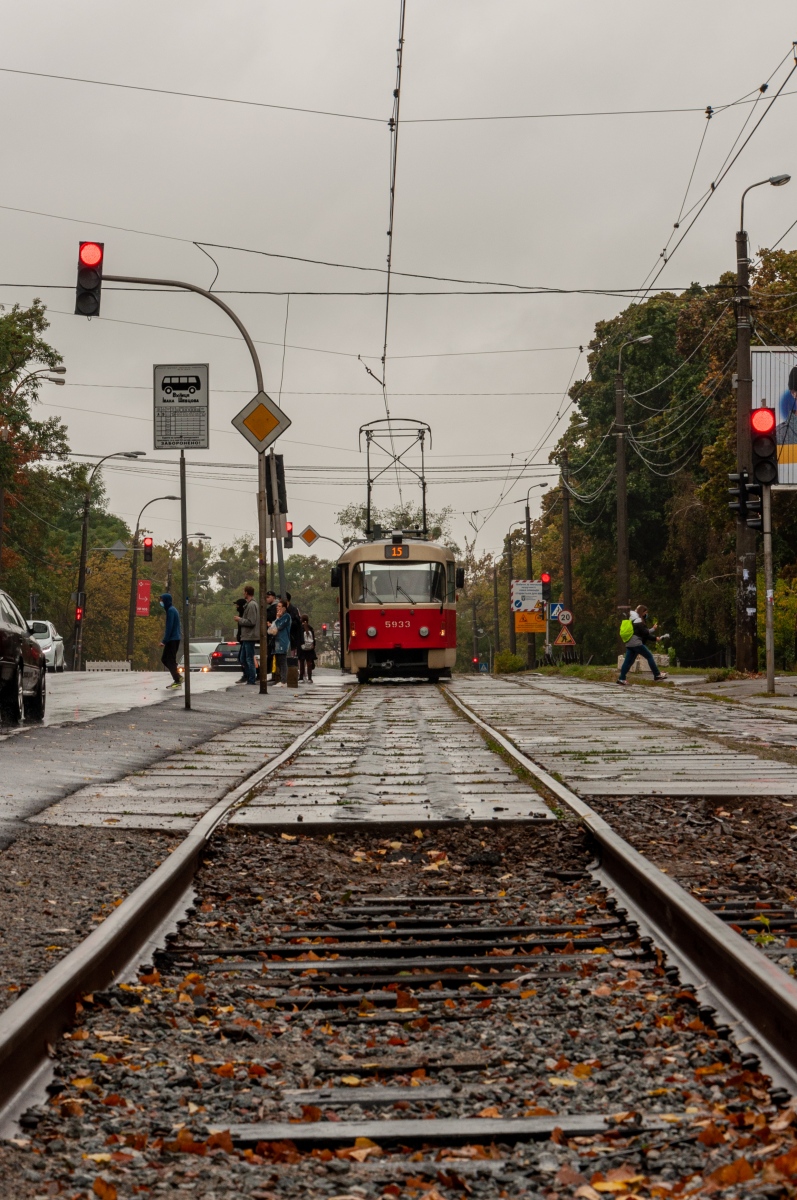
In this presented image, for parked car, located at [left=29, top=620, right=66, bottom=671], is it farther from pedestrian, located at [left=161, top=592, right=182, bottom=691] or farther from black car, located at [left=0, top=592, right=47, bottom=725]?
black car, located at [left=0, top=592, right=47, bottom=725]

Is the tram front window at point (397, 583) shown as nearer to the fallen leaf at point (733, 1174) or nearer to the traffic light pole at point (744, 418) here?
the traffic light pole at point (744, 418)

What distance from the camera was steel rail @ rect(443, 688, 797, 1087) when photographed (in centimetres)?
390

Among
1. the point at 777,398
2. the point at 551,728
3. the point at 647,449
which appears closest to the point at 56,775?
the point at 551,728

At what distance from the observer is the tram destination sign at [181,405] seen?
15.3 m

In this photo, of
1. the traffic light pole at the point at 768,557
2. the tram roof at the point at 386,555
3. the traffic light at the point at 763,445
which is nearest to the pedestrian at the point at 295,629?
the tram roof at the point at 386,555

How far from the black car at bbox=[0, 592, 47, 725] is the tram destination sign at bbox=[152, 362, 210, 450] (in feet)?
8.94

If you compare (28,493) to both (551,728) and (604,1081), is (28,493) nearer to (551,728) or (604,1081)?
(551,728)

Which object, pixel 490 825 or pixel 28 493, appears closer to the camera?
pixel 490 825

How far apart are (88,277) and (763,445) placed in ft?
31.5

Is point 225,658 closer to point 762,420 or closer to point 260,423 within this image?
point 260,423

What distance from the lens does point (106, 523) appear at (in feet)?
429

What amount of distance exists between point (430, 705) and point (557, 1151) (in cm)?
1878

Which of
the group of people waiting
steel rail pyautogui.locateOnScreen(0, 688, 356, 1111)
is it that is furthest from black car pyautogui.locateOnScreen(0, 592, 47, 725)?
steel rail pyautogui.locateOnScreen(0, 688, 356, 1111)

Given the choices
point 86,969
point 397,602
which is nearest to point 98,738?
point 86,969
